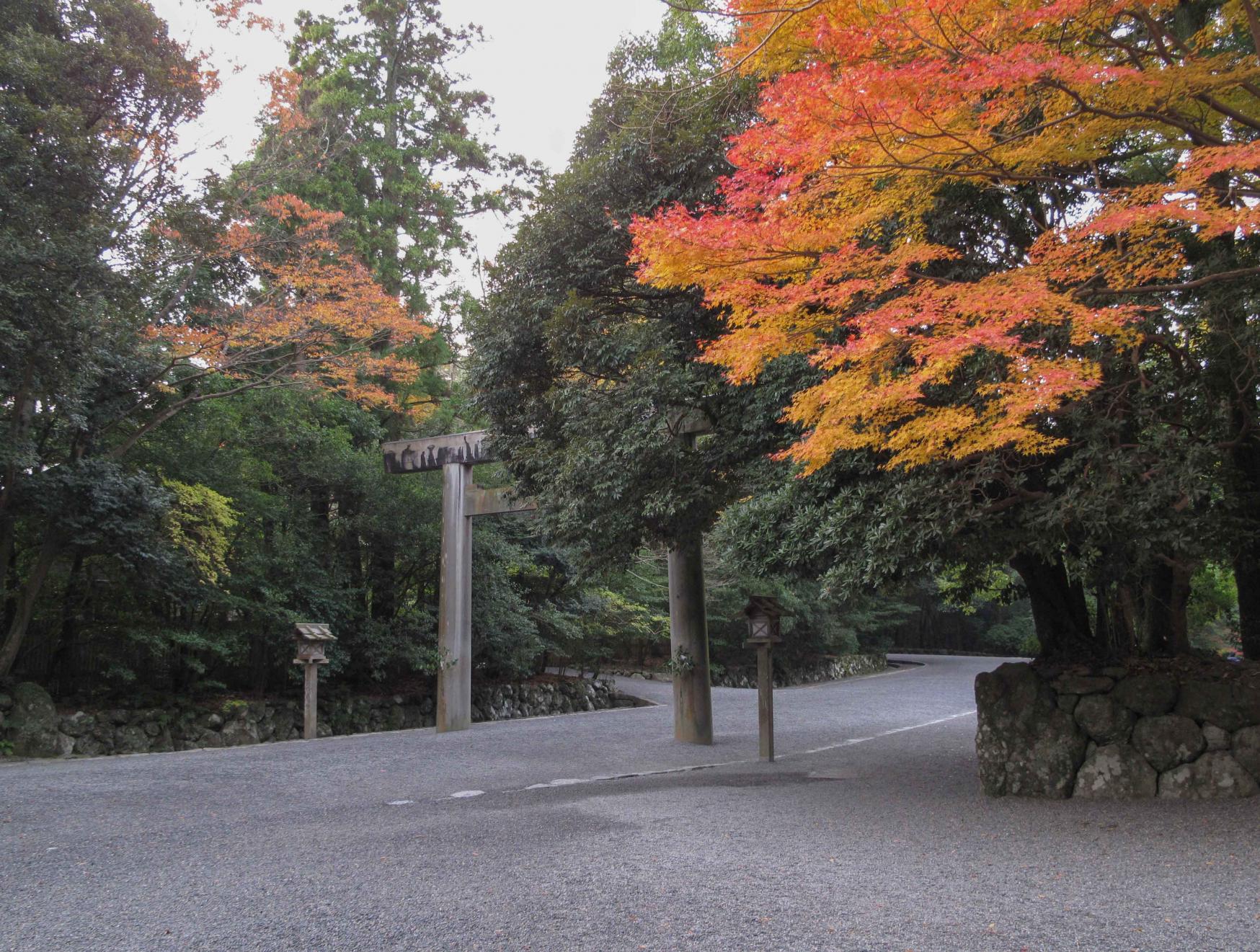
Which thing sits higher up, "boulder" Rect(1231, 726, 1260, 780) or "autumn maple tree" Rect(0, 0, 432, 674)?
"autumn maple tree" Rect(0, 0, 432, 674)

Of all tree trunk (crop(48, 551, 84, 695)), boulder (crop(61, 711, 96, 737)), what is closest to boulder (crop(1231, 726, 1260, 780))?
boulder (crop(61, 711, 96, 737))

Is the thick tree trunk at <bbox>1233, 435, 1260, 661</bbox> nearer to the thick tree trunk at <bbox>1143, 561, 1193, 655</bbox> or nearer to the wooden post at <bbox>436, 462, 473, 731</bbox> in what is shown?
the thick tree trunk at <bbox>1143, 561, 1193, 655</bbox>

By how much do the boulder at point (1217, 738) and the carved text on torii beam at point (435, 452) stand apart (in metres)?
8.24

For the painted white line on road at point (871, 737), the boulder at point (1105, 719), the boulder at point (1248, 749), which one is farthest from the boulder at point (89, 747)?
the boulder at point (1248, 749)

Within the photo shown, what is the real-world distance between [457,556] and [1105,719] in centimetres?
832

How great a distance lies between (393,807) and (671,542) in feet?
10.9

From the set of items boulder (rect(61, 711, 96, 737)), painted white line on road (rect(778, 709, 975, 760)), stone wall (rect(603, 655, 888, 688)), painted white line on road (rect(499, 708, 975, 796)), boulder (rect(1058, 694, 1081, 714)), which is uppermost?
boulder (rect(1058, 694, 1081, 714))

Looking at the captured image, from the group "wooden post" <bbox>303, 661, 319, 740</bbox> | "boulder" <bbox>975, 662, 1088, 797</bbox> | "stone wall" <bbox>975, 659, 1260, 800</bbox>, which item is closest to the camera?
"stone wall" <bbox>975, 659, 1260, 800</bbox>

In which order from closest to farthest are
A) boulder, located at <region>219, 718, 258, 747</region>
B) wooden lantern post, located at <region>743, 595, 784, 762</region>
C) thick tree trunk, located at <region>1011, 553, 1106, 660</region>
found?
thick tree trunk, located at <region>1011, 553, 1106, 660</region>, wooden lantern post, located at <region>743, 595, 784, 762</region>, boulder, located at <region>219, 718, 258, 747</region>

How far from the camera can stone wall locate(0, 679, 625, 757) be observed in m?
8.93

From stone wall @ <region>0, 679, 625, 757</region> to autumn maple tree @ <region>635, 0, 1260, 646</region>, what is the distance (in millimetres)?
8330

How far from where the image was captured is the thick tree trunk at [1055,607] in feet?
21.2

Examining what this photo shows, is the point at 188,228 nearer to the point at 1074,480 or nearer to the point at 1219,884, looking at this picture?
the point at 1074,480

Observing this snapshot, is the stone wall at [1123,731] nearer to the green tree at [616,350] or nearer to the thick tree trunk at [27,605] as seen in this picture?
the green tree at [616,350]
